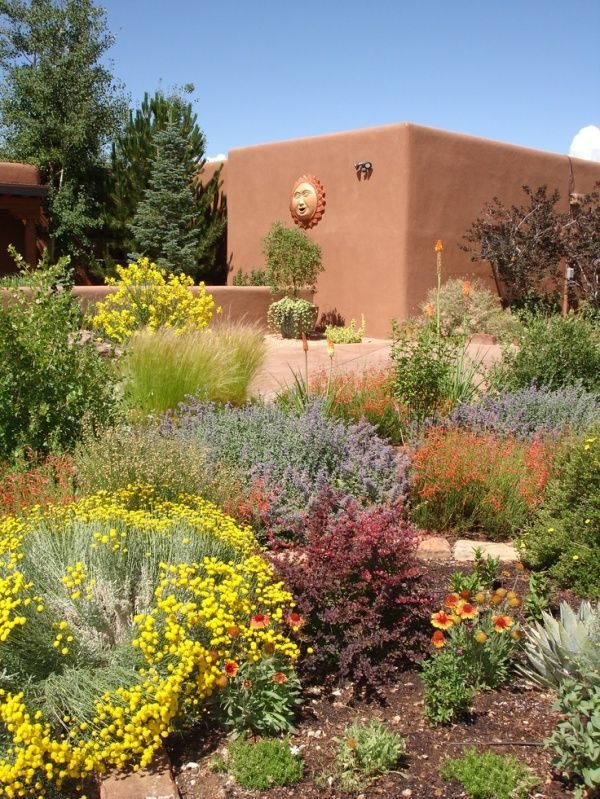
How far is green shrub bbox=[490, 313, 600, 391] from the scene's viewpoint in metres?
8.05

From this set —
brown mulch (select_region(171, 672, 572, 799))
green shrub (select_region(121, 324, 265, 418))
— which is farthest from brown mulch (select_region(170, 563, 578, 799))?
green shrub (select_region(121, 324, 265, 418))

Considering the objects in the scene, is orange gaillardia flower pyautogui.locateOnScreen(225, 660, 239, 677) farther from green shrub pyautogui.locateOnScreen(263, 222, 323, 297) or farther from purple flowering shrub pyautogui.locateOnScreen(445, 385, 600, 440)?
green shrub pyautogui.locateOnScreen(263, 222, 323, 297)

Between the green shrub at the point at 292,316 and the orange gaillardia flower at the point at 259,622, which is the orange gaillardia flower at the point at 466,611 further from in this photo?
the green shrub at the point at 292,316

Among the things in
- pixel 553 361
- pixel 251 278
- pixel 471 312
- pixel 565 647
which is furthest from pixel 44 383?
pixel 251 278

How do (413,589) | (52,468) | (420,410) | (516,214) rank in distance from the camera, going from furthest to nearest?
(516,214) → (420,410) → (52,468) → (413,589)

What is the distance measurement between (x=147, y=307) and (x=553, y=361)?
183 inches

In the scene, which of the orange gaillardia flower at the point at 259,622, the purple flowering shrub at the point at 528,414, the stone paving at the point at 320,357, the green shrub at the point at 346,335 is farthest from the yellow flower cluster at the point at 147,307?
the orange gaillardia flower at the point at 259,622

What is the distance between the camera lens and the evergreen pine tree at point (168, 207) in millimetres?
17969

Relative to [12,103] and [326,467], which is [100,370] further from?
[12,103]

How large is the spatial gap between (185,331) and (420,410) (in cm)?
332

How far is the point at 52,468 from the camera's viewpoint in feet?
17.5

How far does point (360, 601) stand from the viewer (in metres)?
3.60

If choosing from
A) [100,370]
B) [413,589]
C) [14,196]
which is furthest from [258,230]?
[413,589]

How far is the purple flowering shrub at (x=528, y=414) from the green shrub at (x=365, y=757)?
365 cm
